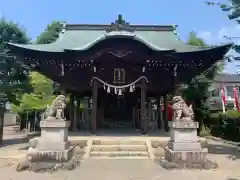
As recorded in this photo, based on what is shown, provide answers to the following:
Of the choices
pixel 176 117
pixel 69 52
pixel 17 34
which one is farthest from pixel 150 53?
pixel 17 34

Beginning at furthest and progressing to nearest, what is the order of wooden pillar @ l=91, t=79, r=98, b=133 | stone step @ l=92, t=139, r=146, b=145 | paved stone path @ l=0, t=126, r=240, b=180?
wooden pillar @ l=91, t=79, r=98, b=133
stone step @ l=92, t=139, r=146, b=145
paved stone path @ l=0, t=126, r=240, b=180

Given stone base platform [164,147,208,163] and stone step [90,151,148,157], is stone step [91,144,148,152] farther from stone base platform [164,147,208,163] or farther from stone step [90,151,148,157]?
stone base platform [164,147,208,163]

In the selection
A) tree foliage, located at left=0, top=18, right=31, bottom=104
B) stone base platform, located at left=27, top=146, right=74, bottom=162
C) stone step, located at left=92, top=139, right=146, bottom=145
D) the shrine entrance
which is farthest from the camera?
the shrine entrance

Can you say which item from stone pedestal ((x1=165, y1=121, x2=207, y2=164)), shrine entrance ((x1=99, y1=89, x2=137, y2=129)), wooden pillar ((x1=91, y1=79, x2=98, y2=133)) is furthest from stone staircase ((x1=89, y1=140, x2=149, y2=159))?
shrine entrance ((x1=99, y1=89, x2=137, y2=129))

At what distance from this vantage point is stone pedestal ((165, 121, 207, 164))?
26.3ft

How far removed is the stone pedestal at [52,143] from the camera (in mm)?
7977

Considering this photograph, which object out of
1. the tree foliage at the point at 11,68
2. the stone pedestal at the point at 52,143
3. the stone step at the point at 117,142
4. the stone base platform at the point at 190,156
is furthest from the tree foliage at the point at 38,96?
the stone base platform at the point at 190,156

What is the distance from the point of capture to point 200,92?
20.3m

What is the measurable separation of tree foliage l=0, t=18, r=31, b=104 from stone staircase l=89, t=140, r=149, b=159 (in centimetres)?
689

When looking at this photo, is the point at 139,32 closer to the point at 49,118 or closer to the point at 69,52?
the point at 69,52

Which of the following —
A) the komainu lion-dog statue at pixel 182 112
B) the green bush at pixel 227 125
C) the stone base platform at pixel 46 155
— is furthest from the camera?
the green bush at pixel 227 125

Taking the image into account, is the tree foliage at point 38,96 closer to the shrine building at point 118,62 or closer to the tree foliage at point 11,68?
the tree foliage at point 11,68

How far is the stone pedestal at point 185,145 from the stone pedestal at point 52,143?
3800 mm

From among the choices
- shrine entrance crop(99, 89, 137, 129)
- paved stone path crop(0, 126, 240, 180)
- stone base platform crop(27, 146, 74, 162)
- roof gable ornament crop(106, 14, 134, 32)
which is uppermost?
roof gable ornament crop(106, 14, 134, 32)
